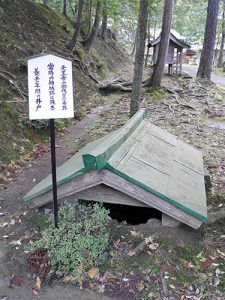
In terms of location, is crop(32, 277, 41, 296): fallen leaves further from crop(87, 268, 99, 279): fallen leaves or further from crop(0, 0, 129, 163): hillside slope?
crop(0, 0, 129, 163): hillside slope

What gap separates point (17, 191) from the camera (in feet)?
18.2

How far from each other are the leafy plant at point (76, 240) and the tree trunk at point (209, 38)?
13535 mm

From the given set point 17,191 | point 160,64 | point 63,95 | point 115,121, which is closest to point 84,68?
point 160,64

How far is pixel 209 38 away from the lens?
50.5ft

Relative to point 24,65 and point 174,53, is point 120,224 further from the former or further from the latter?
point 174,53

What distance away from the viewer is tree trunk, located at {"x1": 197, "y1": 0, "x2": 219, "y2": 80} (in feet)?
48.8

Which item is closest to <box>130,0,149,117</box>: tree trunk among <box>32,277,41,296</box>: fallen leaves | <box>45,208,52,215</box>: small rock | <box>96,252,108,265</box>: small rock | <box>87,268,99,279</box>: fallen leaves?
<box>45,208,52,215</box>: small rock

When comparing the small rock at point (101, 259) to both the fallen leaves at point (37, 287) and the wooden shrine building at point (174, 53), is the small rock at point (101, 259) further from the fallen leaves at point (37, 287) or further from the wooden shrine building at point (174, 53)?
the wooden shrine building at point (174, 53)

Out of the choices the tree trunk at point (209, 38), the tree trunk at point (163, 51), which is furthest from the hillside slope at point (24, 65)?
the tree trunk at point (209, 38)

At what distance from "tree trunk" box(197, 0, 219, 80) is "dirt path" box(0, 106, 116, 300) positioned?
10.3 meters

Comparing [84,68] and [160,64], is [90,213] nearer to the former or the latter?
[160,64]

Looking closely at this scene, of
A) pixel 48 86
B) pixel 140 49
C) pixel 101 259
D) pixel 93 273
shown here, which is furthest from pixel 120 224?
pixel 140 49

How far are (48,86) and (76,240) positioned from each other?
68.7 inches

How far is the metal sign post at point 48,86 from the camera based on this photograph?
143 inches
